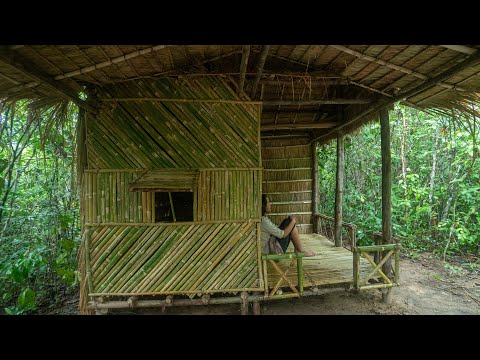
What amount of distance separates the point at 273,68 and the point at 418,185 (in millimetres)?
6698

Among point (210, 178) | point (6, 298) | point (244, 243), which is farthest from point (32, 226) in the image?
point (244, 243)

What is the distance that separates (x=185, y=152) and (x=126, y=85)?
4.47ft

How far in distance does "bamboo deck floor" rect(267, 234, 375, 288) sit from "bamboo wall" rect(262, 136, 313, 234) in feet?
5.01

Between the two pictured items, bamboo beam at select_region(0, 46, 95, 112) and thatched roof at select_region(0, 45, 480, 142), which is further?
thatched roof at select_region(0, 45, 480, 142)

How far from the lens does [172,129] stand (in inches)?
153

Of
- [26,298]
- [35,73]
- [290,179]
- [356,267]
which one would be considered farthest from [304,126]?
[26,298]

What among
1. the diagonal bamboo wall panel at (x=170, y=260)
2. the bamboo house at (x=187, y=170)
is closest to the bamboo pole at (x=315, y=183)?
the bamboo house at (x=187, y=170)

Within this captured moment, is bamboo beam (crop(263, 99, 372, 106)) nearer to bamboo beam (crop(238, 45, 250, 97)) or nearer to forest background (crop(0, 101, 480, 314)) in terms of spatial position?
bamboo beam (crop(238, 45, 250, 97))

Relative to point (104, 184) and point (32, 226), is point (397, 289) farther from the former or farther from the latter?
point (32, 226)

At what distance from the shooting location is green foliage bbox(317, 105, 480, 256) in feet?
23.5

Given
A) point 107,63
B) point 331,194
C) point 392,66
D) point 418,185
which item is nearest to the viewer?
point 107,63

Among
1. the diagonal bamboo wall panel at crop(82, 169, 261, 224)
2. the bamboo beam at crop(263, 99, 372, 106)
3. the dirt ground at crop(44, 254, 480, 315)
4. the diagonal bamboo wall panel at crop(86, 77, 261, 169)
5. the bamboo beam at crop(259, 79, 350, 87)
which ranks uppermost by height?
the bamboo beam at crop(259, 79, 350, 87)

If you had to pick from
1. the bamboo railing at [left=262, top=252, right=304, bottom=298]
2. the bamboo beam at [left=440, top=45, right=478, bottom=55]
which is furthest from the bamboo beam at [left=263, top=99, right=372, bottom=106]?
the bamboo railing at [left=262, top=252, right=304, bottom=298]

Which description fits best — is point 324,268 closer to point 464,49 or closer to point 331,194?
point 464,49
